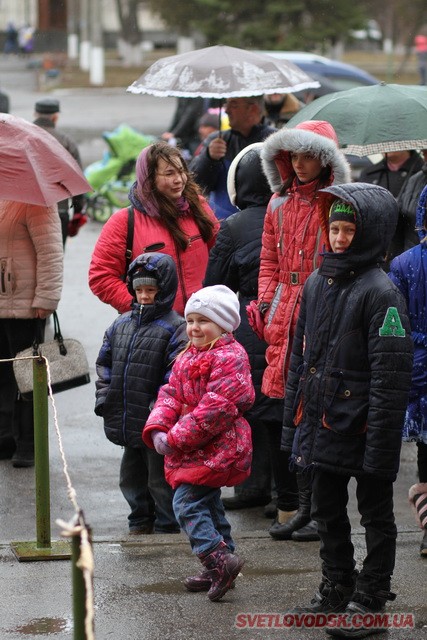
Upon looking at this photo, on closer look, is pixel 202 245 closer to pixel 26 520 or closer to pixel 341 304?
pixel 26 520

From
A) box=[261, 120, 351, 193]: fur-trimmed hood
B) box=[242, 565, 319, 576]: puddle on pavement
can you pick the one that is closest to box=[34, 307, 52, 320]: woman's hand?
box=[261, 120, 351, 193]: fur-trimmed hood

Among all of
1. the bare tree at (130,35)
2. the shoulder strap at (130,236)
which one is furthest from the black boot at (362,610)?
the bare tree at (130,35)

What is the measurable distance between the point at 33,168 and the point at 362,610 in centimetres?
344

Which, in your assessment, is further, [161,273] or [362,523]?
[161,273]

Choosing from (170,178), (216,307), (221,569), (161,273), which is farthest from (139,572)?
(170,178)

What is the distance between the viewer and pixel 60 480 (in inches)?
309

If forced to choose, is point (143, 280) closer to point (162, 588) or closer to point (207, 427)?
point (207, 427)

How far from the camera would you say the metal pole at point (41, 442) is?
6062 millimetres

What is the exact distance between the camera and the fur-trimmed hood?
19.9 ft

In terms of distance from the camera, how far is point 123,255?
23.1ft

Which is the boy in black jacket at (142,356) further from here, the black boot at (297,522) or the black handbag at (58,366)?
the black handbag at (58,366)

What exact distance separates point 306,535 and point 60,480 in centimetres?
199

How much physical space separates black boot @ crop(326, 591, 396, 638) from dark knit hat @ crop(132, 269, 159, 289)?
191 centimetres

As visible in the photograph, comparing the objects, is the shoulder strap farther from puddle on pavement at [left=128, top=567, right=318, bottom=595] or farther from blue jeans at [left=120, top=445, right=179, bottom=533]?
puddle on pavement at [left=128, top=567, right=318, bottom=595]
